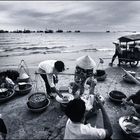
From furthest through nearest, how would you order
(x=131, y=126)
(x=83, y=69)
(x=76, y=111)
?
(x=83, y=69) < (x=131, y=126) < (x=76, y=111)

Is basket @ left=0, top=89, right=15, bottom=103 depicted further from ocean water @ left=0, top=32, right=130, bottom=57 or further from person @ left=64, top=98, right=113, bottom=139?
ocean water @ left=0, top=32, right=130, bottom=57

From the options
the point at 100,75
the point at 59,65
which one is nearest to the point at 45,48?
the point at 100,75

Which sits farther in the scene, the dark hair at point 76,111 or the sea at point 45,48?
the sea at point 45,48

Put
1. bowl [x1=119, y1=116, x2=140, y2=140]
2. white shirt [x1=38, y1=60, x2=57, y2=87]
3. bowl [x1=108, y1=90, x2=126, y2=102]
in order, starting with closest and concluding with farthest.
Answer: bowl [x1=119, y1=116, x2=140, y2=140]
white shirt [x1=38, y1=60, x2=57, y2=87]
bowl [x1=108, y1=90, x2=126, y2=102]

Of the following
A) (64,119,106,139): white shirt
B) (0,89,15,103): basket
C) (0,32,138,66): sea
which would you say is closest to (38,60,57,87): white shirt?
(0,89,15,103): basket

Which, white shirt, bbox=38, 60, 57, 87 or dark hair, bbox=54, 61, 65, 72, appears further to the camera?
white shirt, bbox=38, 60, 57, 87

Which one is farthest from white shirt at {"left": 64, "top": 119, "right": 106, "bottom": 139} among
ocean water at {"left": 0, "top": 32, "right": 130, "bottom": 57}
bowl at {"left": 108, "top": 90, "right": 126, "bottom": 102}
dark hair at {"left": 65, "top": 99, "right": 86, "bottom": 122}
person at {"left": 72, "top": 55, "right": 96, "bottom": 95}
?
ocean water at {"left": 0, "top": 32, "right": 130, "bottom": 57}

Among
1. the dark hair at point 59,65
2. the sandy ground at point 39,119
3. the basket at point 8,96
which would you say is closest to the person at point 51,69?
the dark hair at point 59,65

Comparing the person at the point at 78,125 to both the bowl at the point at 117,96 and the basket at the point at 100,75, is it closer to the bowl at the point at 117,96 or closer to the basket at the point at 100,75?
the bowl at the point at 117,96

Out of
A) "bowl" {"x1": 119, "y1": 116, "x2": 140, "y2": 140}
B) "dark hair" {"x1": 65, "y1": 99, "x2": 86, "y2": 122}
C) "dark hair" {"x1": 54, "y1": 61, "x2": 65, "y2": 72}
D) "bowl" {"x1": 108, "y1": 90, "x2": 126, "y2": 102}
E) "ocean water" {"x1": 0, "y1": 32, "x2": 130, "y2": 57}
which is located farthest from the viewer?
"ocean water" {"x1": 0, "y1": 32, "x2": 130, "y2": 57}

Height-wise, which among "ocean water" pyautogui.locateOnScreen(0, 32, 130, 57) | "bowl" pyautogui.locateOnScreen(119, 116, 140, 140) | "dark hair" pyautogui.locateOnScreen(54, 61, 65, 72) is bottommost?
"bowl" pyautogui.locateOnScreen(119, 116, 140, 140)

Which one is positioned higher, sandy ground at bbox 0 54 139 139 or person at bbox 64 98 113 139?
person at bbox 64 98 113 139

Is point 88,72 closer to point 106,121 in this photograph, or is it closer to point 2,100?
point 106,121

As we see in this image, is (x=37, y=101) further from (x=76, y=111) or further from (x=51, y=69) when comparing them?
(x=76, y=111)
